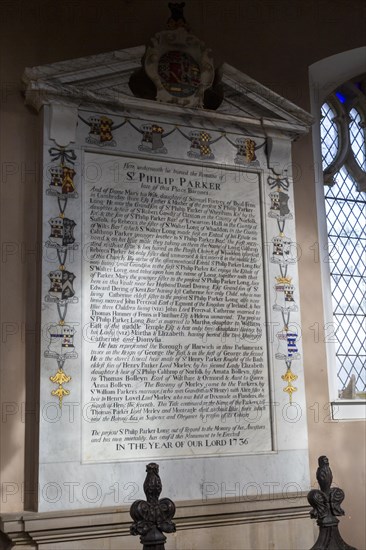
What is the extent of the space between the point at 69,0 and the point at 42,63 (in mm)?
533

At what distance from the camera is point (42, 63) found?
4793 mm

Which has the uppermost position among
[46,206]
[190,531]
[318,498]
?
[46,206]

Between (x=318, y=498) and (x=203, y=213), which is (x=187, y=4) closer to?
(x=203, y=213)

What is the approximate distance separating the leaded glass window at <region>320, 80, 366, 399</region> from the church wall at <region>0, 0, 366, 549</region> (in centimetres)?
48

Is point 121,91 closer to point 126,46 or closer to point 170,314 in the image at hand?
point 126,46

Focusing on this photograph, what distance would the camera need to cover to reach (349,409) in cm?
539

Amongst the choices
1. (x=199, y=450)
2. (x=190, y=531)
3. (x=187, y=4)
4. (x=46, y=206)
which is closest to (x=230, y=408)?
(x=199, y=450)

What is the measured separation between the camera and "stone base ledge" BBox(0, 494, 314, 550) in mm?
4074

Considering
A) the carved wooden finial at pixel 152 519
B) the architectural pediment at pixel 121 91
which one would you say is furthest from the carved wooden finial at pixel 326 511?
the architectural pediment at pixel 121 91

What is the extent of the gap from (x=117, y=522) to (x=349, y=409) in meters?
1.95

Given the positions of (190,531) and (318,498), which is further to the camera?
(190,531)

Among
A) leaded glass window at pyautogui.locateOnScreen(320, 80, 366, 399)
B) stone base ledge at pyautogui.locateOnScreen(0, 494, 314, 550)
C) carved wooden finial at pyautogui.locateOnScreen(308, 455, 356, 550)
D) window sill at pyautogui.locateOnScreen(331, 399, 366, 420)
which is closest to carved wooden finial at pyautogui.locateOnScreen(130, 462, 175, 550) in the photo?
carved wooden finial at pyautogui.locateOnScreen(308, 455, 356, 550)

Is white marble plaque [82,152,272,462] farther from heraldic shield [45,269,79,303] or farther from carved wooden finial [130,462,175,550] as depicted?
carved wooden finial [130,462,175,550]

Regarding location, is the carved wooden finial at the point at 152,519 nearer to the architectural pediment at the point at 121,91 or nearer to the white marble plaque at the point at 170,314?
the white marble plaque at the point at 170,314
